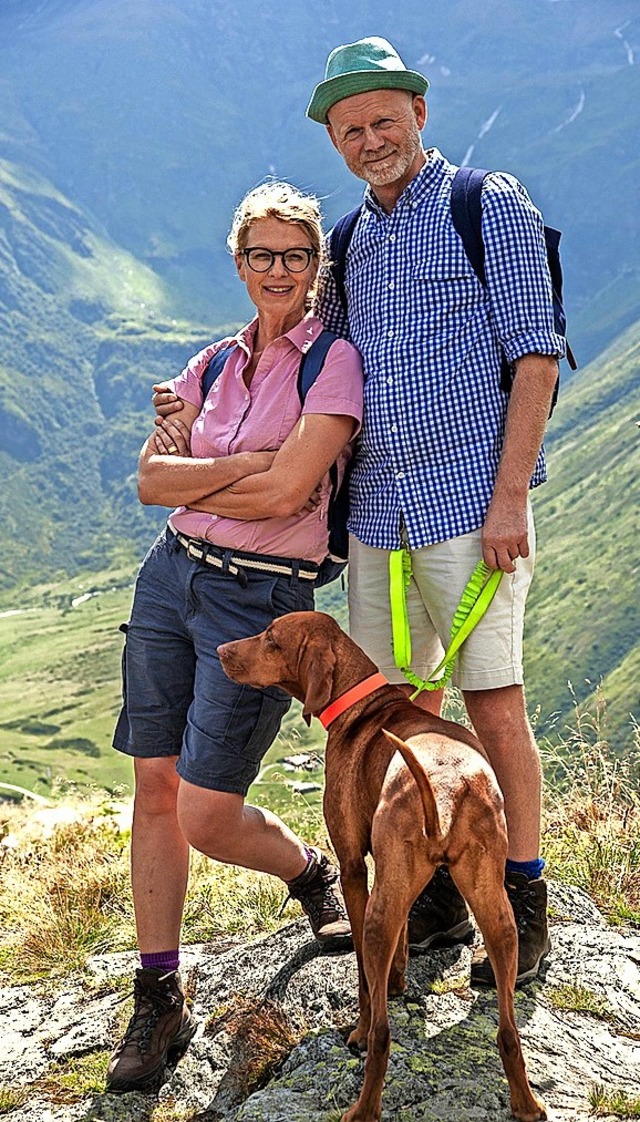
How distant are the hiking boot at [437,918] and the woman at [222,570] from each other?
2.51 ft

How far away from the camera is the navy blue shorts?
15.7 feet

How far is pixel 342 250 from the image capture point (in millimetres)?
5422

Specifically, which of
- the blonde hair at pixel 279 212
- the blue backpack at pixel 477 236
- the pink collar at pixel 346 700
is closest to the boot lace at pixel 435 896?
the pink collar at pixel 346 700

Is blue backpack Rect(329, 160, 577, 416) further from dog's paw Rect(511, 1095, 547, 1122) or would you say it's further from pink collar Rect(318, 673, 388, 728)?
dog's paw Rect(511, 1095, 547, 1122)

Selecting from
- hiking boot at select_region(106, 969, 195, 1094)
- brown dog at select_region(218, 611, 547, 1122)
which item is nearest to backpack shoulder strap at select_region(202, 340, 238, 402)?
brown dog at select_region(218, 611, 547, 1122)

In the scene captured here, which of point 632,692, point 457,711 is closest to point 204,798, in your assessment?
point 457,711

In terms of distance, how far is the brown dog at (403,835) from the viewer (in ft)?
12.5

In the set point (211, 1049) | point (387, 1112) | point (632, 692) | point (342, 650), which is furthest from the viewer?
point (632, 692)

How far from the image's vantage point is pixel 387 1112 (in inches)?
159

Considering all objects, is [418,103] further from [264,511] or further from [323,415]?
[264,511]

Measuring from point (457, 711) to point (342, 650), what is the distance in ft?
12.7

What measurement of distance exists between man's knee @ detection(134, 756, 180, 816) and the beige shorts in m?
1.08

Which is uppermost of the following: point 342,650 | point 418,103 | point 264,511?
point 418,103

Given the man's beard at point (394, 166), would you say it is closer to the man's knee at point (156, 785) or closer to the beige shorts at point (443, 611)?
the beige shorts at point (443, 611)
